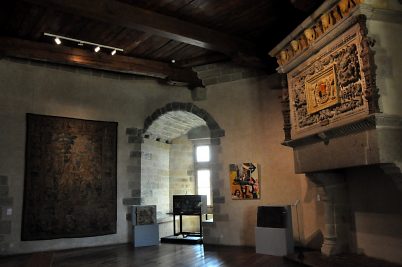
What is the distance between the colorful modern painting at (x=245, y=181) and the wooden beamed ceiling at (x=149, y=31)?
5.95 feet

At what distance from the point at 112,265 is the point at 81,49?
3.67 meters

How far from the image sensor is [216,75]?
22.8 feet

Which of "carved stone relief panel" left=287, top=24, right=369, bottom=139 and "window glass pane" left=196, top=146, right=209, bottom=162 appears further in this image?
"window glass pane" left=196, top=146, right=209, bottom=162

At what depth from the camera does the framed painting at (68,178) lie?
6.07m

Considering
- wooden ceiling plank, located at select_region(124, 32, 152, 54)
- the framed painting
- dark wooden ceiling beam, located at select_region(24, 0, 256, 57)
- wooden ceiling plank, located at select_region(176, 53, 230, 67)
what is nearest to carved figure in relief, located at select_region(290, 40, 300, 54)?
dark wooden ceiling beam, located at select_region(24, 0, 256, 57)

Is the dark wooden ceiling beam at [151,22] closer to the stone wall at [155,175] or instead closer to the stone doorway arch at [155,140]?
the stone doorway arch at [155,140]

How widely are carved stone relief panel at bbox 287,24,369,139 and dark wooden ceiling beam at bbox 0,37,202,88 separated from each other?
2715 mm

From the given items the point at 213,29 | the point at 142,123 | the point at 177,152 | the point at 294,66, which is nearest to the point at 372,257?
the point at 294,66

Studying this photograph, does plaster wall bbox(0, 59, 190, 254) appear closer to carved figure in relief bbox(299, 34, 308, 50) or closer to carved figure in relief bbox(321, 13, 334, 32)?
carved figure in relief bbox(299, 34, 308, 50)


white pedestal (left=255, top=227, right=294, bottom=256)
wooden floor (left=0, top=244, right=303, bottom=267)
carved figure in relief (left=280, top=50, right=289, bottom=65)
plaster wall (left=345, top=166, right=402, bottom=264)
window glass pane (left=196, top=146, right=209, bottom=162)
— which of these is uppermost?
carved figure in relief (left=280, top=50, right=289, bottom=65)

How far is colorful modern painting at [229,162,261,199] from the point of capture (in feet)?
20.9

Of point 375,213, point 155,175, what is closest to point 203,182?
point 155,175

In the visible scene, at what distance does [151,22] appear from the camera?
190 inches

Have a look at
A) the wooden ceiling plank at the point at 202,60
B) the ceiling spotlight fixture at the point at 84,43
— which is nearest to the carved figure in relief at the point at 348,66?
the wooden ceiling plank at the point at 202,60
